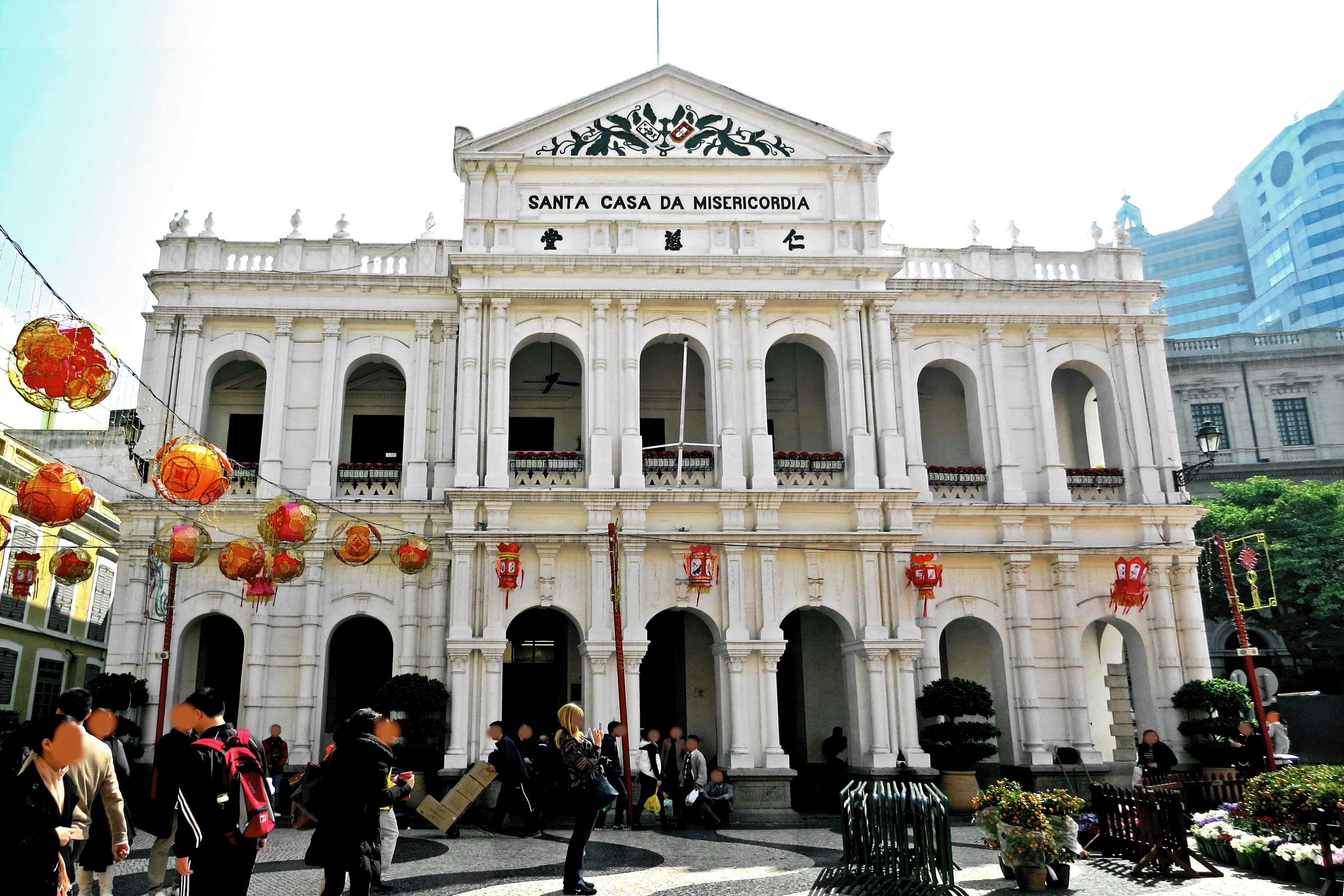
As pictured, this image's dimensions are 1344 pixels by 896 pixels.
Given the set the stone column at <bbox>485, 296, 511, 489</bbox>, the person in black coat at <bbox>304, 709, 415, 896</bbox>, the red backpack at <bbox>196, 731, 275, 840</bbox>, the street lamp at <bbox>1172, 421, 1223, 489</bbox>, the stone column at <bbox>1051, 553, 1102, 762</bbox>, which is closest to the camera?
the red backpack at <bbox>196, 731, 275, 840</bbox>

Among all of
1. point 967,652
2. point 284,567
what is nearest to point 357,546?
point 284,567

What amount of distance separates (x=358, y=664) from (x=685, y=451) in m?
8.80

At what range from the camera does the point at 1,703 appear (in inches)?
993

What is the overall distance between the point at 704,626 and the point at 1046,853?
13375 mm

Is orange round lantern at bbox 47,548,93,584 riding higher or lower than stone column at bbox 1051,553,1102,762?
higher

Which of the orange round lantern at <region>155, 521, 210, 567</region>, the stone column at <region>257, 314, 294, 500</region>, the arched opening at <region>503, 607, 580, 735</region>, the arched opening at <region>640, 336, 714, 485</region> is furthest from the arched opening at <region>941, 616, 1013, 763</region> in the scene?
the orange round lantern at <region>155, 521, 210, 567</region>

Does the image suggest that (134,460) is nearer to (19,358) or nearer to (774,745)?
(19,358)

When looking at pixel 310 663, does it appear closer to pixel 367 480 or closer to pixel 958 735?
pixel 367 480

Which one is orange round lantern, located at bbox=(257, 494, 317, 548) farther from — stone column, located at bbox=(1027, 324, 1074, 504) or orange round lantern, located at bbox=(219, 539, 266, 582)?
stone column, located at bbox=(1027, 324, 1074, 504)

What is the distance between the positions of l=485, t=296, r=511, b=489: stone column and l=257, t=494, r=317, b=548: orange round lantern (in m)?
4.69

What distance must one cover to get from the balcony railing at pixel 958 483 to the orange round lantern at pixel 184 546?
581 inches

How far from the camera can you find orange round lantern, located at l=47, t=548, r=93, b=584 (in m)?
18.5

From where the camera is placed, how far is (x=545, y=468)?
21281 mm

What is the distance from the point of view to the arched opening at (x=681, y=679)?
22.9m
